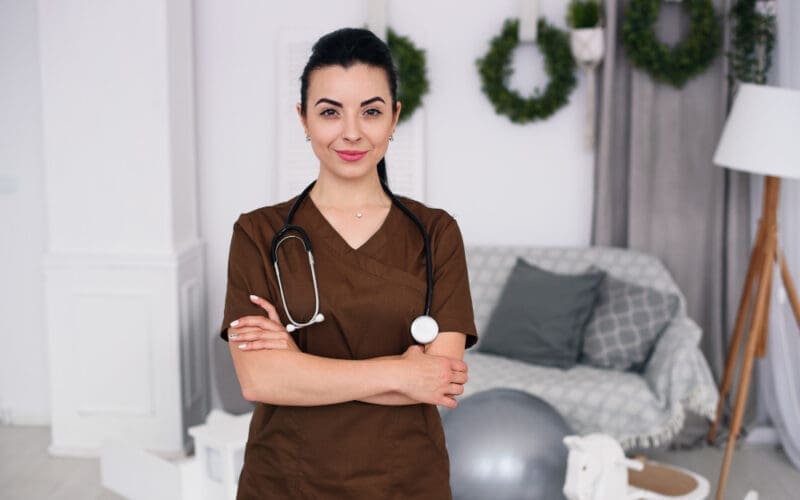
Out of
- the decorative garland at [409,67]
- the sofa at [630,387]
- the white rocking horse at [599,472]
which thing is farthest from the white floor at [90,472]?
the decorative garland at [409,67]

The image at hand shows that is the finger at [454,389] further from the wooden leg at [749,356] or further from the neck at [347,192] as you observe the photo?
the wooden leg at [749,356]

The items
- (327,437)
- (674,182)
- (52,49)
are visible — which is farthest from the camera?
(674,182)

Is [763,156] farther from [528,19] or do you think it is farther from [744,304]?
[528,19]

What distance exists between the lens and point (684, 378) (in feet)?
10.3

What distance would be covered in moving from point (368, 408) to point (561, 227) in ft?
9.48

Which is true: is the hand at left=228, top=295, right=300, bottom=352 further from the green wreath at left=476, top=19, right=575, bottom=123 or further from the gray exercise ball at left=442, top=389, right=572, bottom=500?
the green wreath at left=476, top=19, right=575, bottom=123

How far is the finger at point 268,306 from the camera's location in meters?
1.28

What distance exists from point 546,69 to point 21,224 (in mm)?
2574

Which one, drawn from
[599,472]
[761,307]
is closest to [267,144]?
[761,307]

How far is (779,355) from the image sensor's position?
144 inches

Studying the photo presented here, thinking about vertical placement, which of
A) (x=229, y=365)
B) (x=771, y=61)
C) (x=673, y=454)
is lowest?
(x=673, y=454)

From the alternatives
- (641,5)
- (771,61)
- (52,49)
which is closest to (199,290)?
(52,49)

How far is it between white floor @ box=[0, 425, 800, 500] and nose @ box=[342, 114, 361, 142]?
242 cm

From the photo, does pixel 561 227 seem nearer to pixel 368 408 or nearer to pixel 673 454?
pixel 673 454
